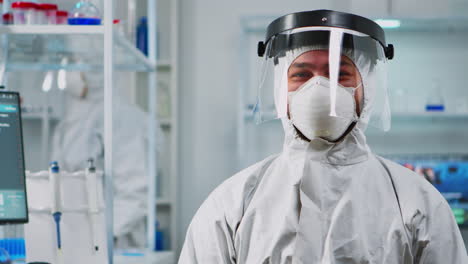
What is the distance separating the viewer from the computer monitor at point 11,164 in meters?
1.31

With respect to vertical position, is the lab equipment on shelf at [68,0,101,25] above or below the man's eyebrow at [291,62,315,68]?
above

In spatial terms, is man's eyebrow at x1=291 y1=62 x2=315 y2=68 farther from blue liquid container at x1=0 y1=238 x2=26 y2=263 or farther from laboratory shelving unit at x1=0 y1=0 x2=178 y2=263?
blue liquid container at x1=0 y1=238 x2=26 y2=263

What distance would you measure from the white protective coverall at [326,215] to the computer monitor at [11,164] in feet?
1.42

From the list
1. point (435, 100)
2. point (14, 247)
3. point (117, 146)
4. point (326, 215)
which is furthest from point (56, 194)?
point (435, 100)

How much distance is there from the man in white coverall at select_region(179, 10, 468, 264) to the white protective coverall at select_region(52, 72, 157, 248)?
1425mm

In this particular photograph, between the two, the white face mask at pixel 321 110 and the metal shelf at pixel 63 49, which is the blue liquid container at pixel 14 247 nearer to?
the metal shelf at pixel 63 49

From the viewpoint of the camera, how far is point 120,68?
2.32 meters

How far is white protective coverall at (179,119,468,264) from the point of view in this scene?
1.21m

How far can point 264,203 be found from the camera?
1297 millimetres

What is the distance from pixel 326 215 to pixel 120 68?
137cm

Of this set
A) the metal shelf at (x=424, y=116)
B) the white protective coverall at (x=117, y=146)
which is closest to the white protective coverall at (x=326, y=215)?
the white protective coverall at (x=117, y=146)

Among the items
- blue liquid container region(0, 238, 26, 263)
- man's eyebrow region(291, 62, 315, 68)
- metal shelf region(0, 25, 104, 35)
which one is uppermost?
metal shelf region(0, 25, 104, 35)

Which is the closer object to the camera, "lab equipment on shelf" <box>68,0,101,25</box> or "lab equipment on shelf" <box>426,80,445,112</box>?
"lab equipment on shelf" <box>68,0,101,25</box>

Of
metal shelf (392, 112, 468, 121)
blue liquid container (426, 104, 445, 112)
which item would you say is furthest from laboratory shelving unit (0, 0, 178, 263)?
blue liquid container (426, 104, 445, 112)
